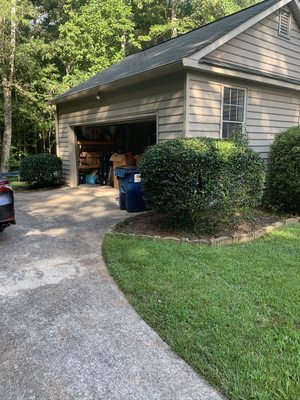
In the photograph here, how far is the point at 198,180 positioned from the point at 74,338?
3.09m

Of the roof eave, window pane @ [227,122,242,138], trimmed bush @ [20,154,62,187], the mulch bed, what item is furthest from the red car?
trimmed bush @ [20,154,62,187]

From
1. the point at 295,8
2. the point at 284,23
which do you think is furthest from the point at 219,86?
the point at 295,8

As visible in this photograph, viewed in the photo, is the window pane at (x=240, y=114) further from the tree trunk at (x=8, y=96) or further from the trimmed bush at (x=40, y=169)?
the tree trunk at (x=8, y=96)

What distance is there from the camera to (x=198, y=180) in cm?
506

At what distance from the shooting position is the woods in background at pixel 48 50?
13945mm

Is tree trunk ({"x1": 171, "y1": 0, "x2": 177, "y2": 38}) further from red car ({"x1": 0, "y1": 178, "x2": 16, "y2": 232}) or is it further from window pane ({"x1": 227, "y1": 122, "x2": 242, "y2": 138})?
red car ({"x1": 0, "y1": 178, "x2": 16, "y2": 232})

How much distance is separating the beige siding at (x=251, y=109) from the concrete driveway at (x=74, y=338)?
348 cm

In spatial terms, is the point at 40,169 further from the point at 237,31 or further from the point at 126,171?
the point at 237,31

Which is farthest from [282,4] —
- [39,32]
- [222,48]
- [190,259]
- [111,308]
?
[39,32]

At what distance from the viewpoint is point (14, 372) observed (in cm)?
227

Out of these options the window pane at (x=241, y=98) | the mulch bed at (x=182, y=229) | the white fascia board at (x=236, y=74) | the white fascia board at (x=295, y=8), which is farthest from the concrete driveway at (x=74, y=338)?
the white fascia board at (x=295, y=8)

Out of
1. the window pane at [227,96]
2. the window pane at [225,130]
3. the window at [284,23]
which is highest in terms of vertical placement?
the window at [284,23]

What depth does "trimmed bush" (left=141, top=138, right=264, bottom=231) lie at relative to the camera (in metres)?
5.00

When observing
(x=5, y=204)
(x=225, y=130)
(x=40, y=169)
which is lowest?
(x=5, y=204)
